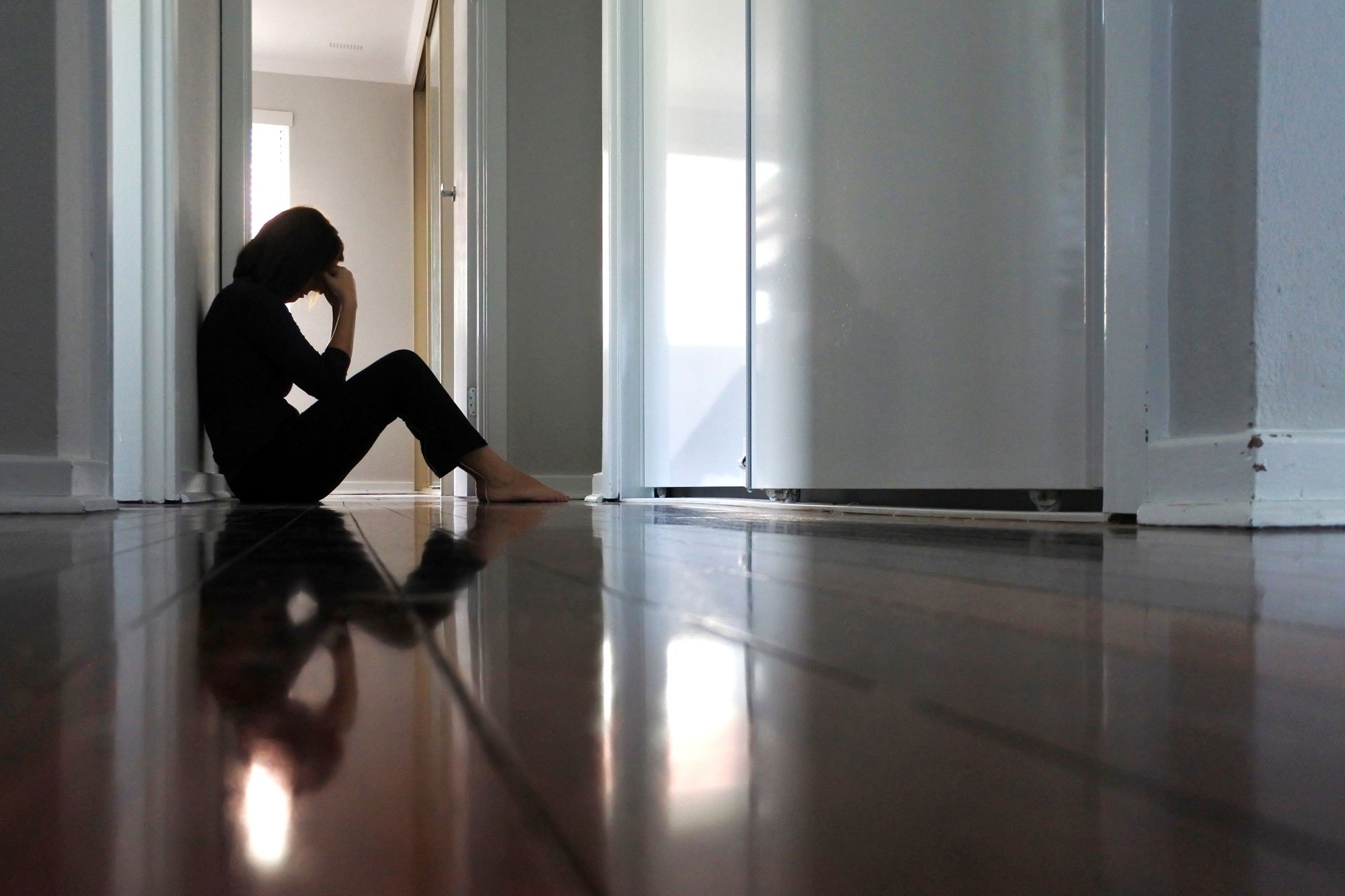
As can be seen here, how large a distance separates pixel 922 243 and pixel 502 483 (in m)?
1.29

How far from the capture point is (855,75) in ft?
6.12

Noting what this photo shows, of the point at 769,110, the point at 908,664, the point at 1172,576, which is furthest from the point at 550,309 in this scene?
the point at 908,664

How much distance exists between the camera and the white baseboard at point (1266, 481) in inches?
43.5

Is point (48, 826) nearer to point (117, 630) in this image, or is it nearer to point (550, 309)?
point (117, 630)

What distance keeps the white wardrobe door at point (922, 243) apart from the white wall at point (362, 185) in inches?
233

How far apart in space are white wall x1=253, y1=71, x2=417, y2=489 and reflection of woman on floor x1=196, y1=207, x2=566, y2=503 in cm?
497

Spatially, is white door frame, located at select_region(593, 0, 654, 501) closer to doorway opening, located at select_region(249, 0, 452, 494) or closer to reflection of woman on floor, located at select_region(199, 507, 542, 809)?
reflection of woman on floor, located at select_region(199, 507, 542, 809)

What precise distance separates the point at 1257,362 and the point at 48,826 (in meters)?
1.26

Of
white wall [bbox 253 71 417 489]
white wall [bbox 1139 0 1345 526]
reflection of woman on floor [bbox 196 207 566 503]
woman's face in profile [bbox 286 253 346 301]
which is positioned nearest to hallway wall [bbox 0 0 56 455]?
reflection of woman on floor [bbox 196 207 566 503]

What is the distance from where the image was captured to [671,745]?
0.16 metres

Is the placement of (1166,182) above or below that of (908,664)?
above

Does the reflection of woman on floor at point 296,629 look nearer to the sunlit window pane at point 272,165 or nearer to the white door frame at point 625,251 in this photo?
the white door frame at point 625,251

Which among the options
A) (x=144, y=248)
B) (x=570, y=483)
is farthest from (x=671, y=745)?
(x=570, y=483)

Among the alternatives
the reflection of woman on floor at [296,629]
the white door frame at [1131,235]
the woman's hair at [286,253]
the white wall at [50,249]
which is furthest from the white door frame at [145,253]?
the white door frame at [1131,235]
